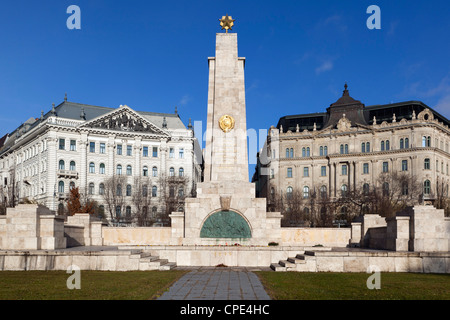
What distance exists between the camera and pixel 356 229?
30.5m

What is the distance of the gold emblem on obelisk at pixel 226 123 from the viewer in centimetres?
3041

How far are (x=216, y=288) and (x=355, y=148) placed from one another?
8404cm

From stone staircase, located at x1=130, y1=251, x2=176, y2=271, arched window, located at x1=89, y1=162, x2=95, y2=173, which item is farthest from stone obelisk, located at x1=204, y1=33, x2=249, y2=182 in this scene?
arched window, located at x1=89, y1=162, x2=95, y2=173

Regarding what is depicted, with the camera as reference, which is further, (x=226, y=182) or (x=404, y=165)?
(x=404, y=165)

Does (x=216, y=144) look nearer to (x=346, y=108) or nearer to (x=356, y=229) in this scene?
(x=356, y=229)

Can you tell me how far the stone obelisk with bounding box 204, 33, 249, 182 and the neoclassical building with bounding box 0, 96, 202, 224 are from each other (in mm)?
44107

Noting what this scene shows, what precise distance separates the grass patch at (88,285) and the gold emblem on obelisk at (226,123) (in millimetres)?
13640

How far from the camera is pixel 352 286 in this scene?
48.4ft

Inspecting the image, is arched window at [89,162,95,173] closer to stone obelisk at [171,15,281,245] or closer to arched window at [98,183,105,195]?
arched window at [98,183,105,195]

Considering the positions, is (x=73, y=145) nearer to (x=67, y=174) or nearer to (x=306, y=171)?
(x=67, y=174)

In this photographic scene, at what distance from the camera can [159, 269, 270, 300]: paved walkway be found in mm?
12735

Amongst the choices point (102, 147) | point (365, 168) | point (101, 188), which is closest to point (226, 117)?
point (101, 188)
